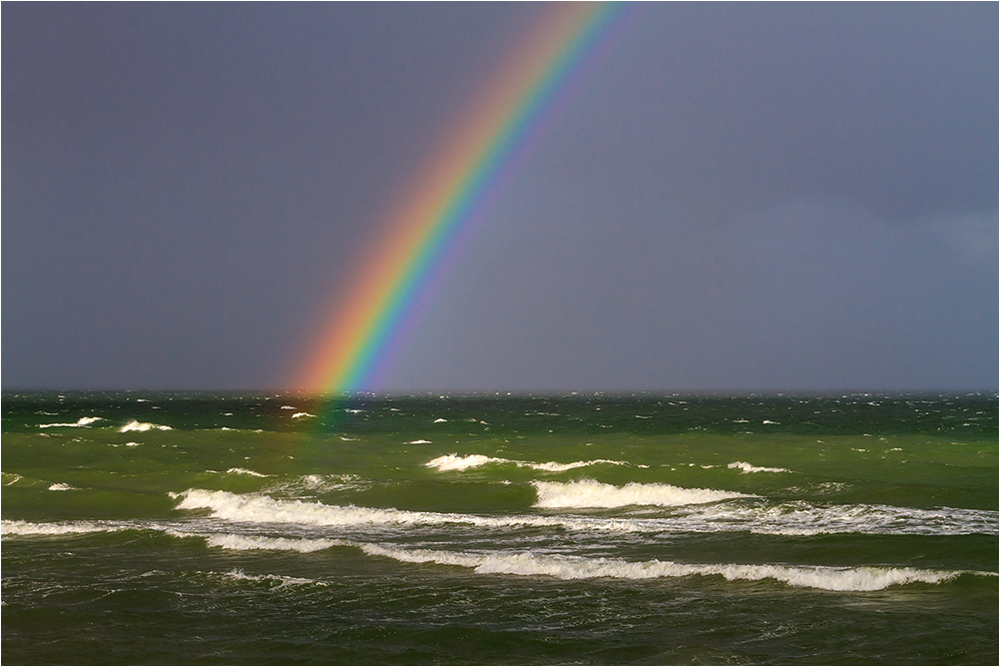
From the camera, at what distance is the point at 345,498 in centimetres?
Answer: 3416

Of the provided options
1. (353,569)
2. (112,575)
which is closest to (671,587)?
(353,569)

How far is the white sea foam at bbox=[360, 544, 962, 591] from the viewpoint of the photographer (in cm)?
1772

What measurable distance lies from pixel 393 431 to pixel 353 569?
6332cm

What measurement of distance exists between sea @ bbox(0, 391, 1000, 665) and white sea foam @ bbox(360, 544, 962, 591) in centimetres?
7

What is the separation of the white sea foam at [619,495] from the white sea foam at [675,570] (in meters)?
11.9

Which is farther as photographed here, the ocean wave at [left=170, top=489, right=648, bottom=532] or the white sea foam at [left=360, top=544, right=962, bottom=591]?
the ocean wave at [left=170, top=489, right=648, bottom=532]

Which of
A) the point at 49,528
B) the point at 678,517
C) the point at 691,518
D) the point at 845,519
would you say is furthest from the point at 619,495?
the point at 49,528

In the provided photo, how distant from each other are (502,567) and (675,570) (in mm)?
3748

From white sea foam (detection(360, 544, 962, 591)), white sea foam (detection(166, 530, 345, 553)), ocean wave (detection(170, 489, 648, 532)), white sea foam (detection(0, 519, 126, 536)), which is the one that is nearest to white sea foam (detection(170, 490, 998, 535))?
ocean wave (detection(170, 489, 648, 532))

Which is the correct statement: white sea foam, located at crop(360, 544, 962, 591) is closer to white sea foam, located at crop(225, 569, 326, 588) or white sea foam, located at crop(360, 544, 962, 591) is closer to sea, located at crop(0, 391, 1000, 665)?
sea, located at crop(0, 391, 1000, 665)

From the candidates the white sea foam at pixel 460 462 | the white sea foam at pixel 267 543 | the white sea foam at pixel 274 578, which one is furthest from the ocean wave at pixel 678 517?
the white sea foam at pixel 460 462

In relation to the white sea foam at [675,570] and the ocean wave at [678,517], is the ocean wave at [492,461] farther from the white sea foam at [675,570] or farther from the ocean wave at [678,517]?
the white sea foam at [675,570]

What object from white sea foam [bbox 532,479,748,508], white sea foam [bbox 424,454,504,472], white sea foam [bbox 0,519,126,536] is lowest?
white sea foam [bbox 532,479,748,508]

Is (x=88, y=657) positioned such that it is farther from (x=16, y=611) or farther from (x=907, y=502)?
A: (x=907, y=502)
